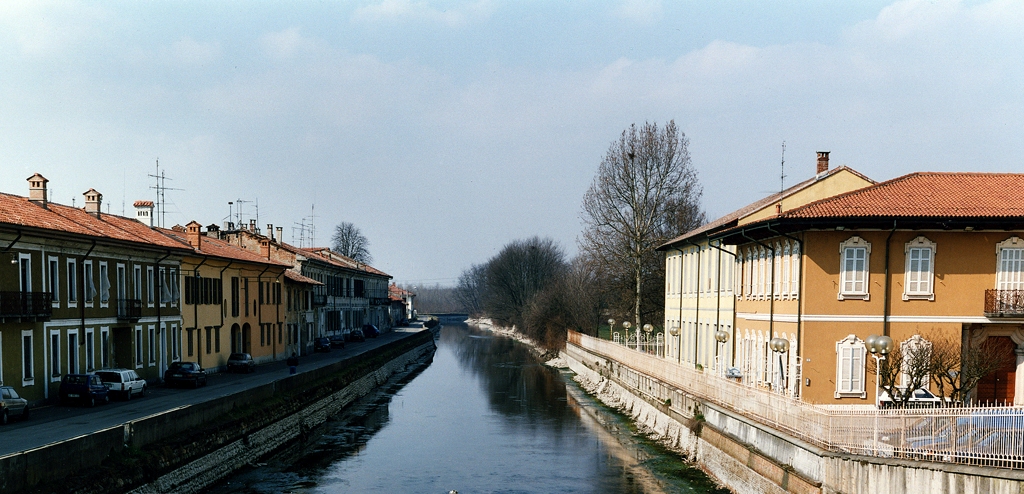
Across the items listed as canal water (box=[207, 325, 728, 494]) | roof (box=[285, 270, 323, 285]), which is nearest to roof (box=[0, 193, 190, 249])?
canal water (box=[207, 325, 728, 494])

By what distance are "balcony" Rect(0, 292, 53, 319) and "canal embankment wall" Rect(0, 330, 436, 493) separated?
241 inches

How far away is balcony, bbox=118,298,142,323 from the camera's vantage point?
1341 inches

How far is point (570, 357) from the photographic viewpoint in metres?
69.8

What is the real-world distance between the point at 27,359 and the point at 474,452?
14980 millimetres

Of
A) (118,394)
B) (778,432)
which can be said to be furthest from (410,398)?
(778,432)

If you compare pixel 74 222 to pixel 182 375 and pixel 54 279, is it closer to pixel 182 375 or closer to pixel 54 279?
pixel 54 279

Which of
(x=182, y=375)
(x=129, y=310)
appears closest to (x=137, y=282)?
(x=129, y=310)

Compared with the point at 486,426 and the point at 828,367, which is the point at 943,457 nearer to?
the point at 828,367

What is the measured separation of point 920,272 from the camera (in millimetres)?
25500

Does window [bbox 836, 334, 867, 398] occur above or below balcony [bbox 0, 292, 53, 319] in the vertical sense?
below

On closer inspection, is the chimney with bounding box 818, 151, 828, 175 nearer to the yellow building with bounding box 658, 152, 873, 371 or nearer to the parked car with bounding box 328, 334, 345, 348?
the yellow building with bounding box 658, 152, 873, 371

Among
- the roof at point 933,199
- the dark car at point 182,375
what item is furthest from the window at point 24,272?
the roof at point 933,199

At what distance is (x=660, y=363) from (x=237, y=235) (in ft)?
116

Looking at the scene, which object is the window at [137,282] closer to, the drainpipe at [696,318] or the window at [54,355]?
the window at [54,355]
